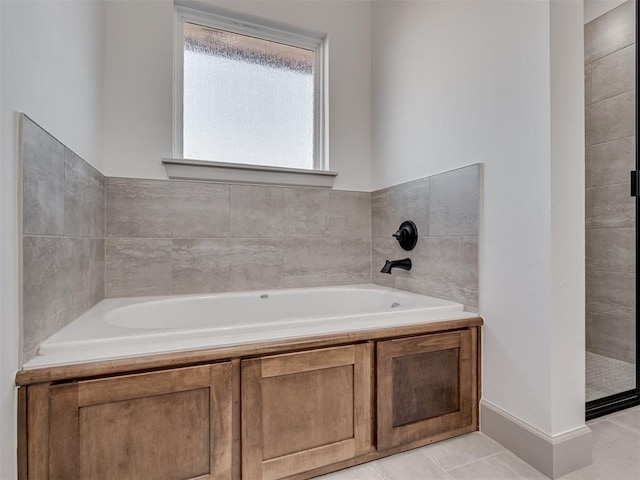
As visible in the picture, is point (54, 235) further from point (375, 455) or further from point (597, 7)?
point (597, 7)

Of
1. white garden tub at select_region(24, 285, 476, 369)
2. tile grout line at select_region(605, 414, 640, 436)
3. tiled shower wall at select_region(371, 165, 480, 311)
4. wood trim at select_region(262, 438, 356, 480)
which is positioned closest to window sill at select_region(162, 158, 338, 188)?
tiled shower wall at select_region(371, 165, 480, 311)

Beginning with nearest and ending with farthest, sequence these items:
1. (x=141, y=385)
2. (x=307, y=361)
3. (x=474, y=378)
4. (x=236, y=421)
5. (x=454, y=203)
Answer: (x=141, y=385) → (x=236, y=421) → (x=307, y=361) → (x=474, y=378) → (x=454, y=203)

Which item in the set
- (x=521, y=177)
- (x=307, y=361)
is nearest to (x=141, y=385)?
(x=307, y=361)

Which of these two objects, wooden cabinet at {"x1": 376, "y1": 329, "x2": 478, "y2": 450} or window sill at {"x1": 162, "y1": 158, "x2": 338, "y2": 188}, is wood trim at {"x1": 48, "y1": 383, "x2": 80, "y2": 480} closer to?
wooden cabinet at {"x1": 376, "y1": 329, "x2": 478, "y2": 450}

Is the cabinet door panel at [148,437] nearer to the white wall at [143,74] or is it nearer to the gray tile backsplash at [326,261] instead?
the gray tile backsplash at [326,261]

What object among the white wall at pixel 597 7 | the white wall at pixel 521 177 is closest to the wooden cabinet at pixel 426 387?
the white wall at pixel 521 177

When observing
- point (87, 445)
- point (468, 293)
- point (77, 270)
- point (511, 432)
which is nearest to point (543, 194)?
point (468, 293)

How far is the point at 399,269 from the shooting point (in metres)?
2.24

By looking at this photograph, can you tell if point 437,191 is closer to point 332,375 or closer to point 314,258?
point 314,258

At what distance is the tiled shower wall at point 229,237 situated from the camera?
6.50ft

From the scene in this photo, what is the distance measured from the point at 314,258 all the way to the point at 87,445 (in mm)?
1618

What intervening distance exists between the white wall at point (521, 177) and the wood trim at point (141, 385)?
49.5 inches

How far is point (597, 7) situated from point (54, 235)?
3464 millimetres

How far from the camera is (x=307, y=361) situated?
1260 mm
